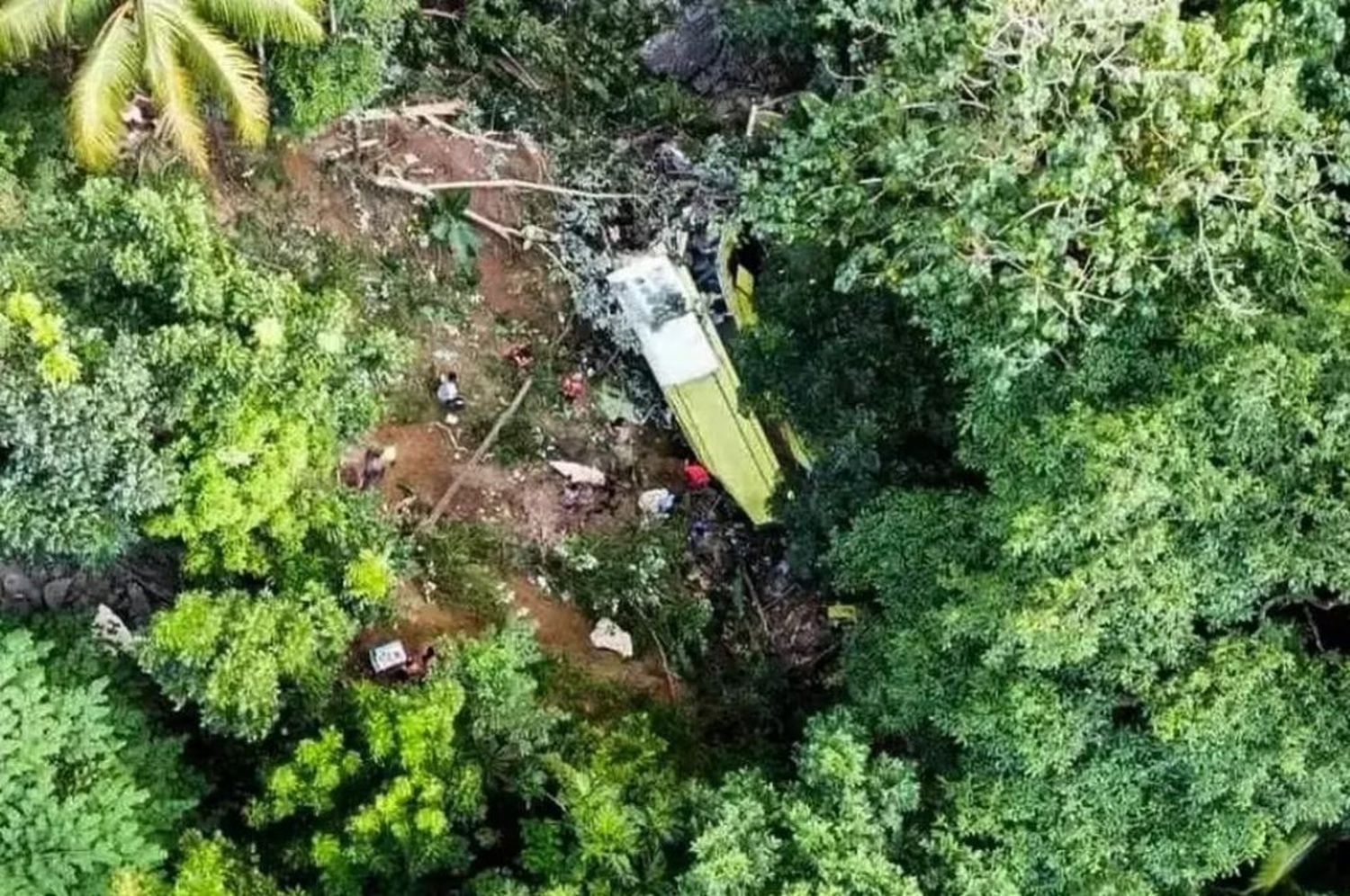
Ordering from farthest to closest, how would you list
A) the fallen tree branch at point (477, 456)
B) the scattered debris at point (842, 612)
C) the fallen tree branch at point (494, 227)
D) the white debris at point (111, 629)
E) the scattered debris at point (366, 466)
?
1. the fallen tree branch at point (494, 227)
2. the fallen tree branch at point (477, 456)
3. the scattered debris at point (366, 466)
4. the scattered debris at point (842, 612)
5. the white debris at point (111, 629)

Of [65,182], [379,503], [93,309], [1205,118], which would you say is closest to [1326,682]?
[1205,118]

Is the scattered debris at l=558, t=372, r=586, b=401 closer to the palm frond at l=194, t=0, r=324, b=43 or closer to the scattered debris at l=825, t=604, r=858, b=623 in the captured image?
the scattered debris at l=825, t=604, r=858, b=623

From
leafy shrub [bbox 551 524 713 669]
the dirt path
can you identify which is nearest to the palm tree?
the dirt path

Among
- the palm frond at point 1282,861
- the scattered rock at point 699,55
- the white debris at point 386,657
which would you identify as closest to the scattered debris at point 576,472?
the white debris at point 386,657

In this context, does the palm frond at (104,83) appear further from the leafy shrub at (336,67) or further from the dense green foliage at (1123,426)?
the dense green foliage at (1123,426)

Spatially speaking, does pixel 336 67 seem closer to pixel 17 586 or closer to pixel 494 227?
pixel 494 227

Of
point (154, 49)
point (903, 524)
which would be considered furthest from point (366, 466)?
point (903, 524)
